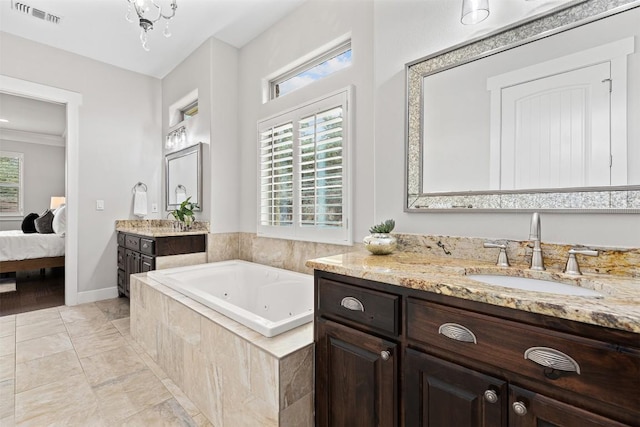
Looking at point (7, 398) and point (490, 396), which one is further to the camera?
point (7, 398)

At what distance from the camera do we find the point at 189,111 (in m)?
3.89

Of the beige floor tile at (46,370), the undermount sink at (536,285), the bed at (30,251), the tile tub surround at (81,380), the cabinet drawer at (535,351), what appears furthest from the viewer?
the bed at (30,251)

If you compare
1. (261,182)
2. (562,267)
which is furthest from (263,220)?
(562,267)

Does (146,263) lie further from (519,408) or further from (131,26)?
(519,408)

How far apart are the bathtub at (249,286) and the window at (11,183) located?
5906 mm

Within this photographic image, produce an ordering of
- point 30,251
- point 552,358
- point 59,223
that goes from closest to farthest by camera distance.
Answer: point 552,358 → point 30,251 → point 59,223

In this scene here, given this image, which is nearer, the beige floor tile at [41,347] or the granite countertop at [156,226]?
the beige floor tile at [41,347]

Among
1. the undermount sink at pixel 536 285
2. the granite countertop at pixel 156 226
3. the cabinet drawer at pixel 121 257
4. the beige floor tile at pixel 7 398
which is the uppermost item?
the granite countertop at pixel 156 226

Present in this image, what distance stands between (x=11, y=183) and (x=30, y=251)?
127 inches

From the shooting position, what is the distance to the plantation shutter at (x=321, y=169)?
2.27 metres

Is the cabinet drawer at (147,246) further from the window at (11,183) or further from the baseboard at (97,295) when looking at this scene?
the window at (11,183)

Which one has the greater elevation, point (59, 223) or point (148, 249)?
point (59, 223)

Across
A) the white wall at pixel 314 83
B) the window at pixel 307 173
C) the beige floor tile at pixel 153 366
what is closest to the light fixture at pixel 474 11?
the white wall at pixel 314 83

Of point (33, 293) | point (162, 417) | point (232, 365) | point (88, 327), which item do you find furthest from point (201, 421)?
point (33, 293)
